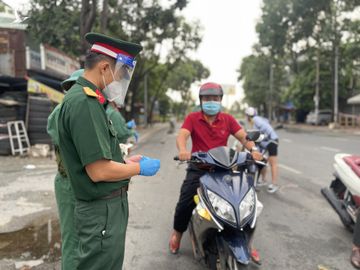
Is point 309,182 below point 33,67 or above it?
below

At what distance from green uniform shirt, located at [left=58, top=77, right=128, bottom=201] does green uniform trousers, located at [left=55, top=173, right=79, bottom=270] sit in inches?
11.8

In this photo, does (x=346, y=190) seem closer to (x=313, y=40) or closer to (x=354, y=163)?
(x=354, y=163)

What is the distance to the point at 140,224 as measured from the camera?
16.5ft

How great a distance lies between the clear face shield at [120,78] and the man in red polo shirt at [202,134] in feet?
4.99

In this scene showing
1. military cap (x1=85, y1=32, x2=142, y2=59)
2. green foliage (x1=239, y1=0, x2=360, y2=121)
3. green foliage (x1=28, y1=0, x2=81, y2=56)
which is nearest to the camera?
military cap (x1=85, y1=32, x2=142, y2=59)

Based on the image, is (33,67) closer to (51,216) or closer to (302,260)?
(51,216)

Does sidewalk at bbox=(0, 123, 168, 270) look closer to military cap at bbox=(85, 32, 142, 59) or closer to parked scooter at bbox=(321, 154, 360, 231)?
military cap at bbox=(85, 32, 142, 59)

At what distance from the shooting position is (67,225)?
2.38 metres

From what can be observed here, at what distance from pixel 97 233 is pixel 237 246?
1278 mm

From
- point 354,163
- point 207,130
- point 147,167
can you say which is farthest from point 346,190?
point 147,167

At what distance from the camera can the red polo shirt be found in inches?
156

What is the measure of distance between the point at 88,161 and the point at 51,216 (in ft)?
11.6

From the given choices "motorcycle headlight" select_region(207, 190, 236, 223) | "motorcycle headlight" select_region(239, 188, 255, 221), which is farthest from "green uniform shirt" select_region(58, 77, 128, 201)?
"motorcycle headlight" select_region(239, 188, 255, 221)

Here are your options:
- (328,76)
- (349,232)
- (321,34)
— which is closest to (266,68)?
(328,76)
